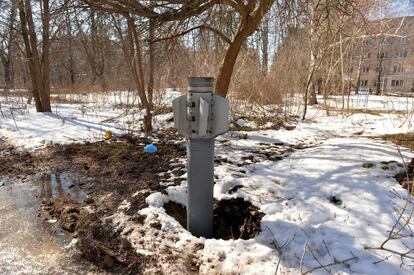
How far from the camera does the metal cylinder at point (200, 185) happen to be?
234cm

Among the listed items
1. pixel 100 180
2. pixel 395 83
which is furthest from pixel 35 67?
pixel 395 83

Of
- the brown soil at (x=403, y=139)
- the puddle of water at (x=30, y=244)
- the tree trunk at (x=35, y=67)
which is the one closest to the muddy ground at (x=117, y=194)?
the puddle of water at (x=30, y=244)

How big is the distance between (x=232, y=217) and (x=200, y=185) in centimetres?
68

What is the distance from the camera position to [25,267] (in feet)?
7.26

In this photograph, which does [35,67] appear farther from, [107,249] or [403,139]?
[403,139]

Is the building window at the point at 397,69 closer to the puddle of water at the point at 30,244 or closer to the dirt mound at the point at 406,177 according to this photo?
the dirt mound at the point at 406,177

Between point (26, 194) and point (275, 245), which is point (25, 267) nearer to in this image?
point (26, 194)

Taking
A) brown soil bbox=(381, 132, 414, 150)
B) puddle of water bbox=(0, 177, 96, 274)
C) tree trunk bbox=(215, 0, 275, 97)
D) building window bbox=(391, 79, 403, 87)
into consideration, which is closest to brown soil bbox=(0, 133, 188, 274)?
puddle of water bbox=(0, 177, 96, 274)

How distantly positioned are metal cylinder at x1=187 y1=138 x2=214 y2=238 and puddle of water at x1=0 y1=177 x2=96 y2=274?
34.3 inches

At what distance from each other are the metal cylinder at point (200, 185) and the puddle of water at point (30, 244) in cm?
87

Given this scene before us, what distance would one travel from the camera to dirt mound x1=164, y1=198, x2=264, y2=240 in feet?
8.45

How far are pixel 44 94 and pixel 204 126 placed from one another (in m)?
8.90

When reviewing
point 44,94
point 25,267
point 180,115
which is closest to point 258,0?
point 180,115

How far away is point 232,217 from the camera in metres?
2.86
